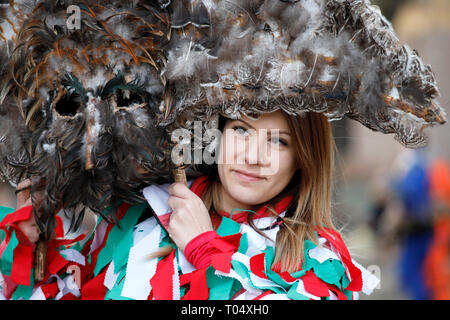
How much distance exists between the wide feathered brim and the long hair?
21 cm

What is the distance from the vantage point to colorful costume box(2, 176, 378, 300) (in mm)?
1586

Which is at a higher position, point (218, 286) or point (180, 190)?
point (180, 190)

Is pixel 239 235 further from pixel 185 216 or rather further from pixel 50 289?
pixel 50 289

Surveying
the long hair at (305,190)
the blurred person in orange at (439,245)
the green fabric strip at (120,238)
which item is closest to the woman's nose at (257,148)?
the long hair at (305,190)

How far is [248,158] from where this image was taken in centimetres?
171

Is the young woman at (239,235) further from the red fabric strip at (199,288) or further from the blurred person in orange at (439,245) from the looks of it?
the blurred person in orange at (439,245)

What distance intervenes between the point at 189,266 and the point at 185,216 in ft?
0.52

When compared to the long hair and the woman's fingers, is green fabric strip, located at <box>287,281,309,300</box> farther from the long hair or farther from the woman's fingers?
the woman's fingers

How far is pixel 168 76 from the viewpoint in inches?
60.9

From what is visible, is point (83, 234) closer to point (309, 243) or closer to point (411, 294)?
point (309, 243)

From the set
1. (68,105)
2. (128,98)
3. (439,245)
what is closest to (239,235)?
(128,98)

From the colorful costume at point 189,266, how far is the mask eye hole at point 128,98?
13.7 inches

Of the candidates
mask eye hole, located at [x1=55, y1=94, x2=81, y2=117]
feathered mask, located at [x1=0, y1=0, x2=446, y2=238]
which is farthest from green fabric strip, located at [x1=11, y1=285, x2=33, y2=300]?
mask eye hole, located at [x1=55, y1=94, x2=81, y2=117]
